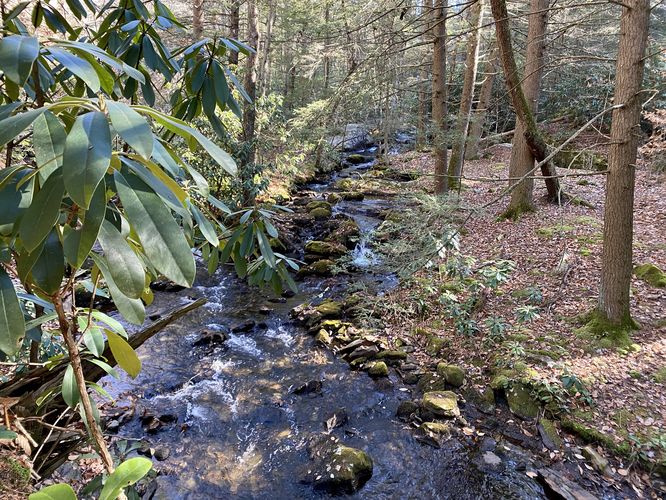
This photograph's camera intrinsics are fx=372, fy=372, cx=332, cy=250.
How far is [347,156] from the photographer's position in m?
19.6

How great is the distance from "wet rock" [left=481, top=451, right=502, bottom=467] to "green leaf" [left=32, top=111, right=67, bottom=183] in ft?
13.3

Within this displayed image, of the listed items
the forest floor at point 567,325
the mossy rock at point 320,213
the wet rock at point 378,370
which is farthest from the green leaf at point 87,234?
the mossy rock at point 320,213

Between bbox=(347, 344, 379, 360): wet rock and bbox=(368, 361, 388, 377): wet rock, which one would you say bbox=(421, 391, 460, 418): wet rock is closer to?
bbox=(368, 361, 388, 377): wet rock

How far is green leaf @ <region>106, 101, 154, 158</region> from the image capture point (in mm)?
594

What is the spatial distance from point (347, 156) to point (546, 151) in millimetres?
13219

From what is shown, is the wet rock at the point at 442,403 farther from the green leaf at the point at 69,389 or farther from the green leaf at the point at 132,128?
the green leaf at the point at 132,128

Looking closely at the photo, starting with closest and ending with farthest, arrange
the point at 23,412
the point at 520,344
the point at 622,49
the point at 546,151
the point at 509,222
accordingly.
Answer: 1. the point at 23,412
2. the point at 622,49
3. the point at 520,344
4. the point at 546,151
5. the point at 509,222

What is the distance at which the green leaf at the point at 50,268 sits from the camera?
0.69 metres

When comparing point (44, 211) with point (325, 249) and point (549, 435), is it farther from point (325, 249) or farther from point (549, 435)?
point (325, 249)

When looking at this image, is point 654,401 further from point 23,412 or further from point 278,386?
point 23,412

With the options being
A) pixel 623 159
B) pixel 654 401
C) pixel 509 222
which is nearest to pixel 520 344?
pixel 654 401

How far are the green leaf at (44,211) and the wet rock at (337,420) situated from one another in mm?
3956

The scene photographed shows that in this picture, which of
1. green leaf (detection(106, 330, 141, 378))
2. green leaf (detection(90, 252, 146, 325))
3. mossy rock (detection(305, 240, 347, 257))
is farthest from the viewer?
mossy rock (detection(305, 240, 347, 257))

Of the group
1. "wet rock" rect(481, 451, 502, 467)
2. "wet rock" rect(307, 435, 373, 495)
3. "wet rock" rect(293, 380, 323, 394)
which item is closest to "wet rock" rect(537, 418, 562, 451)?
"wet rock" rect(481, 451, 502, 467)
